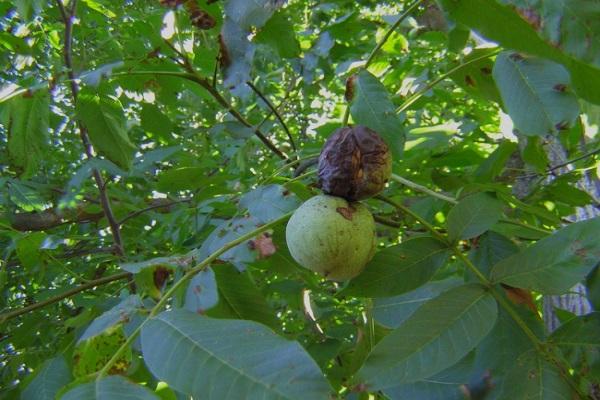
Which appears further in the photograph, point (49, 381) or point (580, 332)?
point (49, 381)

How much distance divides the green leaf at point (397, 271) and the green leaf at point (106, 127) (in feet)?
3.56

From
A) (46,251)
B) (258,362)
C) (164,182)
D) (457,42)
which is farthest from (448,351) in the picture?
(46,251)

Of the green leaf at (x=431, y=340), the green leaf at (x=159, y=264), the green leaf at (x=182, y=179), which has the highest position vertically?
the green leaf at (x=182, y=179)

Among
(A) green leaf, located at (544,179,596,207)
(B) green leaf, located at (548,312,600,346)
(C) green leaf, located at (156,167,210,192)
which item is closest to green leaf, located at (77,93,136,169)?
(C) green leaf, located at (156,167,210,192)

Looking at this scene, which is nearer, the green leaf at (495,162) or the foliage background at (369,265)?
the foliage background at (369,265)

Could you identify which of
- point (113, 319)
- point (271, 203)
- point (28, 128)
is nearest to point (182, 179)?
point (28, 128)

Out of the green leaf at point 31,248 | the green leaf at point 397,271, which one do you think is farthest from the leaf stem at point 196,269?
the green leaf at point 31,248

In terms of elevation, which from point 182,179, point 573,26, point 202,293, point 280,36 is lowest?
point 202,293

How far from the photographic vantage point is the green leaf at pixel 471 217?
1.33m

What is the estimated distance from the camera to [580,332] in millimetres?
1139

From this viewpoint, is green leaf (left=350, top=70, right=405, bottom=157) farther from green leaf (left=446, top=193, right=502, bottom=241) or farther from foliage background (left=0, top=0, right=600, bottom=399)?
green leaf (left=446, top=193, right=502, bottom=241)

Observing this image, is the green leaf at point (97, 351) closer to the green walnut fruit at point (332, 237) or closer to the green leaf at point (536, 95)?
the green walnut fruit at point (332, 237)

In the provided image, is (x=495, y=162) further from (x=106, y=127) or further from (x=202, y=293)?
(x=106, y=127)

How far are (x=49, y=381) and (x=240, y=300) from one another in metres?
0.63
